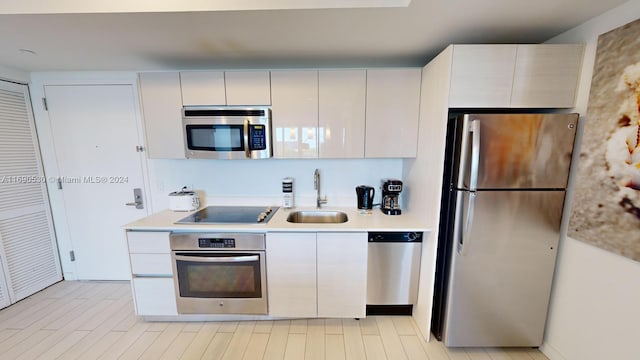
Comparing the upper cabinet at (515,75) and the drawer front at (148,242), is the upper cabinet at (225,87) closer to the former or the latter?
the drawer front at (148,242)

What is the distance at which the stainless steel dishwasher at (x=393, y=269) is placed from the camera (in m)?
1.86

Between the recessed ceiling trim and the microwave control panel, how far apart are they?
873 mm

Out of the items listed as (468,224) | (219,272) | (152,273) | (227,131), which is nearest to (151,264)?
(152,273)

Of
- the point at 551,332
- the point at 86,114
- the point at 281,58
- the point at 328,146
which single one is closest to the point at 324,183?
the point at 328,146

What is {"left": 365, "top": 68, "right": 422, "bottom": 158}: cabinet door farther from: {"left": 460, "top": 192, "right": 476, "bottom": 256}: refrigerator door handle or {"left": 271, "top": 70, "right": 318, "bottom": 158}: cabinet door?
{"left": 460, "top": 192, "right": 476, "bottom": 256}: refrigerator door handle

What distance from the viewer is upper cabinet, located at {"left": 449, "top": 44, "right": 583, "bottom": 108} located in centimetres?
144

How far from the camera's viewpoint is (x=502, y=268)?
5.13 ft

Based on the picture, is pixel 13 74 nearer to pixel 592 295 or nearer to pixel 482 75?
pixel 482 75

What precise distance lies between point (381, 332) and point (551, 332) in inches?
46.7

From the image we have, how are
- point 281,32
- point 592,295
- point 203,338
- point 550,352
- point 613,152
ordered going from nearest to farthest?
point 613,152 < point 592,295 < point 281,32 < point 550,352 < point 203,338

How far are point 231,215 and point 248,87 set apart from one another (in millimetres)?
1176

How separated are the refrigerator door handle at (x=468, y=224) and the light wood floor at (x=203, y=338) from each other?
0.84 meters

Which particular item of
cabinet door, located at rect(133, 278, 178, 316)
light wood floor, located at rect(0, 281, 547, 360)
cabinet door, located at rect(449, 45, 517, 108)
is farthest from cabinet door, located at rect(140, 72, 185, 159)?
cabinet door, located at rect(449, 45, 517, 108)

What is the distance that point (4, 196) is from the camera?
6.98ft
